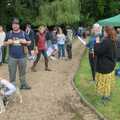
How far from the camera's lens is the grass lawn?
10234 mm

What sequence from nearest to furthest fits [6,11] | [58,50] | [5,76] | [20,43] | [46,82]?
[20,43] → [46,82] → [5,76] → [58,50] → [6,11]

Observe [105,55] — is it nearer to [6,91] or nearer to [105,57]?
[105,57]

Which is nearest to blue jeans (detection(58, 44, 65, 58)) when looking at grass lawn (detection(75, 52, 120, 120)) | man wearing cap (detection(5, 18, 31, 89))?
grass lawn (detection(75, 52, 120, 120))

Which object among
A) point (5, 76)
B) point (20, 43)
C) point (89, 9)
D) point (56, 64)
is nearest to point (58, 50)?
point (56, 64)

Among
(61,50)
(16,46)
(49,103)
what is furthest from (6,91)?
(61,50)

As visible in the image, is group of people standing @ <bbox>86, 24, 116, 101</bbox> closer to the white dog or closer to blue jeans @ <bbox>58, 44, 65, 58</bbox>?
the white dog

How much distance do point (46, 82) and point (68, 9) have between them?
36489 millimetres

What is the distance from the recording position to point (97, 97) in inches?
469

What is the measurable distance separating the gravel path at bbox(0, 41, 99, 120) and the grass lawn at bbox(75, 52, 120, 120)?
245 mm

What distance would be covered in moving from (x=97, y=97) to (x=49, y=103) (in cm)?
131

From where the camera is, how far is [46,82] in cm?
1467

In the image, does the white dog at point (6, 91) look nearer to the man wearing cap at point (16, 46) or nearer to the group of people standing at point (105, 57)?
the man wearing cap at point (16, 46)

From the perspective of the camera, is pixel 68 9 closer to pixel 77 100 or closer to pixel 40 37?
pixel 40 37

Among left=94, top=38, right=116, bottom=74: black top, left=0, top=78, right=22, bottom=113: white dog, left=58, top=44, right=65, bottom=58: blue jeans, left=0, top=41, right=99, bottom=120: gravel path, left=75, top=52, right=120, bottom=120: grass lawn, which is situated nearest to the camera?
left=0, top=41, right=99, bottom=120: gravel path
